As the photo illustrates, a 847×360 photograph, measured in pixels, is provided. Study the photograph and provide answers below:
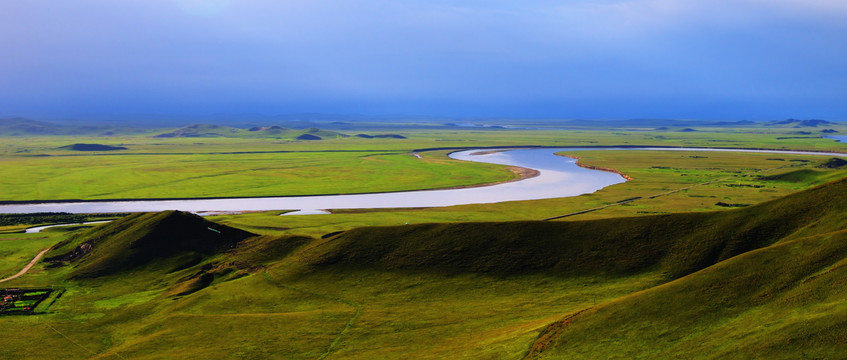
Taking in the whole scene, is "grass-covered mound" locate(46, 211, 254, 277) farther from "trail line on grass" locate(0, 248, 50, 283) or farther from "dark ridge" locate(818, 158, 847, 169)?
"dark ridge" locate(818, 158, 847, 169)

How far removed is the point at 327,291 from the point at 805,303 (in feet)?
130

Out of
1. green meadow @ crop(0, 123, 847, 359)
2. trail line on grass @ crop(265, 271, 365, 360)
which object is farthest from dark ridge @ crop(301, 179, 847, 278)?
trail line on grass @ crop(265, 271, 365, 360)

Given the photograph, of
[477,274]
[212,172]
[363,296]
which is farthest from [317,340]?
[212,172]

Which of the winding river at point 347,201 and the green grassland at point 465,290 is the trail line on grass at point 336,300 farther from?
Answer: the winding river at point 347,201

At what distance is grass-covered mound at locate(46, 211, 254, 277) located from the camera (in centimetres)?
6869

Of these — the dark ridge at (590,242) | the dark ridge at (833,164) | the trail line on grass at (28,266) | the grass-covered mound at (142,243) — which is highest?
the dark ridge at (833,164)

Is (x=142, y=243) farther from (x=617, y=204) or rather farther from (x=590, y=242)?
(x=617, y=204)

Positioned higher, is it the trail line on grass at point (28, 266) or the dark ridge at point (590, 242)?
the dark ridge at point (590, 242)

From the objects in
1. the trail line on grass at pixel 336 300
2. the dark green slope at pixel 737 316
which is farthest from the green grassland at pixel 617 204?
the dark green slope at pixel 737 316

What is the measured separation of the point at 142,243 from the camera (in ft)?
234

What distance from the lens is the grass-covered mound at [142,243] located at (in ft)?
225

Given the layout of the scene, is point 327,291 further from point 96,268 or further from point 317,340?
point 96,268

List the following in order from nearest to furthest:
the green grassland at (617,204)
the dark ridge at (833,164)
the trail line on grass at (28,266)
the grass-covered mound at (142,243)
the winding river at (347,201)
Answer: the trail line on grass at (28,266), the grass-covered mound at (142,243), the green grassland at (617,204), the winding river at (347,201), the dark ridge at (833,164)

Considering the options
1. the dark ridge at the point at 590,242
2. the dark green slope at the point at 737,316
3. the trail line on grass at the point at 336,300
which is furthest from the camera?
the dark ridge at the point at 590,242
